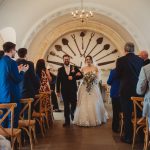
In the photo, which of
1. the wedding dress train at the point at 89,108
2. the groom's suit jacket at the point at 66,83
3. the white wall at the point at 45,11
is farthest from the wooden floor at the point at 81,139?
the white wall at the point at 45,11

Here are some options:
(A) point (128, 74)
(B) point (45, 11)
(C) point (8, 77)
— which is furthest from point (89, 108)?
(B) point (45, 11)

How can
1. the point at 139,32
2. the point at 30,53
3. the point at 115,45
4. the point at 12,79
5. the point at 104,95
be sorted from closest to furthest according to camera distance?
the point at 12,79 → the point at 139,32 → the point at 30,53 → the point at 115,45 → the point at 104,95

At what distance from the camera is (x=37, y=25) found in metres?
10.7

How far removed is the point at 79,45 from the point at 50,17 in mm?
3026

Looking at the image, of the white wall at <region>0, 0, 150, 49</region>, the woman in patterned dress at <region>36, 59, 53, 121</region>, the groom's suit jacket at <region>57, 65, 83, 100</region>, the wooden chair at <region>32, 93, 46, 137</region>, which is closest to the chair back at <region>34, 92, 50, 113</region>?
the wooden chair at <region>32, 93, 46, 137</region>

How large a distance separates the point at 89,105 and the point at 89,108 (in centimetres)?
8

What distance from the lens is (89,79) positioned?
8.34m

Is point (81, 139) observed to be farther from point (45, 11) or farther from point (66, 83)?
point (45, 11)

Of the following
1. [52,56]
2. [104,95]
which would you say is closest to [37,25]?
[52,56]

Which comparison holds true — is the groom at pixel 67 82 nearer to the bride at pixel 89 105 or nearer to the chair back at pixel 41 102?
the bride at pixel 89 105

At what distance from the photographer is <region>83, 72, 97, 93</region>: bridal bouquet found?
27.3ft

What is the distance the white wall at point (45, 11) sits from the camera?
1046 centimetres

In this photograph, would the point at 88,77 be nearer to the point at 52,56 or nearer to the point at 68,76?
the point at 68,76

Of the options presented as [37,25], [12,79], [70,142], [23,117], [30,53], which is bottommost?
[70,142]
